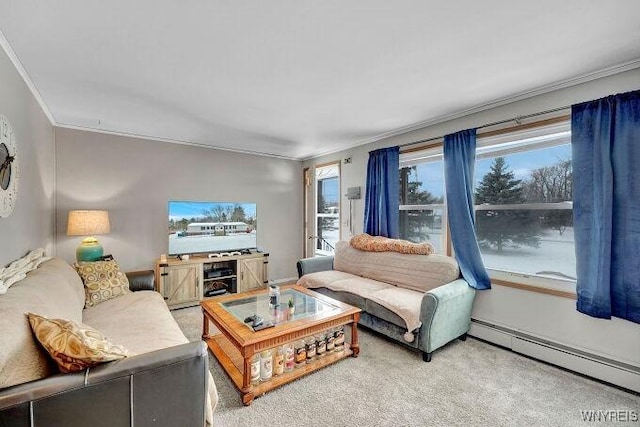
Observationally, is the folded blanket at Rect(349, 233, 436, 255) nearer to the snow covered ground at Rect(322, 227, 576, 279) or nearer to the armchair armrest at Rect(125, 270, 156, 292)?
the snow covered ground at Rect(322, 227, 576, 279)

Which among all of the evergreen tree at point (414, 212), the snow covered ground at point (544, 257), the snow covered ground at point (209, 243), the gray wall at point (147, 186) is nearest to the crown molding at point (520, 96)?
the evergreen tree at point (414, 212)

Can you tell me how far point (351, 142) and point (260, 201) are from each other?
1.87 metres

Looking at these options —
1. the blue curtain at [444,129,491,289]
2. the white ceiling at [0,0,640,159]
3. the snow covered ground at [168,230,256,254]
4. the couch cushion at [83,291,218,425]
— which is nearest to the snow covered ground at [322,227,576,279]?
the blue curtain at [444,129,491,289]

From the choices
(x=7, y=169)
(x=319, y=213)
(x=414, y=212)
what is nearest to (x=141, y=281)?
(x=7, y=169)

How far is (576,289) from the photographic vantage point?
7.35 ft

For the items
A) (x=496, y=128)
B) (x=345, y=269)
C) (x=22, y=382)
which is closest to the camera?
(x=22, y=382)

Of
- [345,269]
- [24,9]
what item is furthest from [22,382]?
[345,269]

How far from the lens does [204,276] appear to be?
4.03m

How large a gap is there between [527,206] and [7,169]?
13.7 ft

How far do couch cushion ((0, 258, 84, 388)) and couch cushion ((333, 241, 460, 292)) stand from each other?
2814mm

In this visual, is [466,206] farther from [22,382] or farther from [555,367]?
[22,382]

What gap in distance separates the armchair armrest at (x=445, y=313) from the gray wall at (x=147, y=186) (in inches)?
125

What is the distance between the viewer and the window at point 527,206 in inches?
96.5

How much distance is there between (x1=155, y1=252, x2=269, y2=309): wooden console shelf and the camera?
11.9 ft
